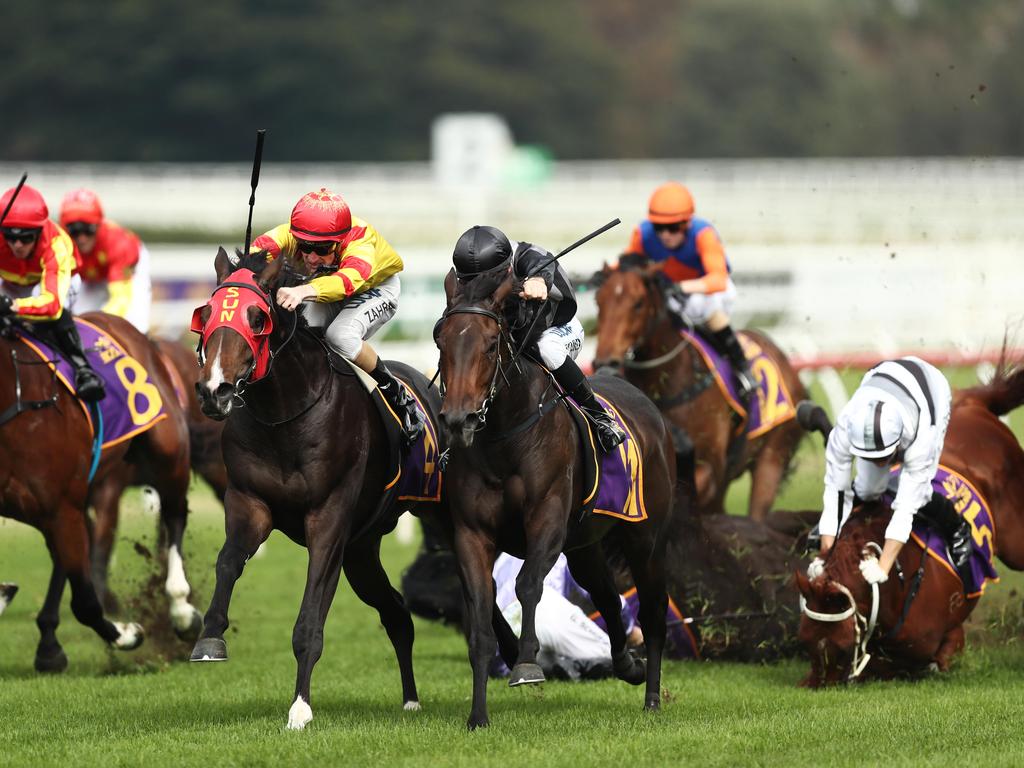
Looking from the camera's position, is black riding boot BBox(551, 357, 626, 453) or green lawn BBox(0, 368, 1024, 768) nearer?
green lawn BBox(0, 368, 1024, 768)

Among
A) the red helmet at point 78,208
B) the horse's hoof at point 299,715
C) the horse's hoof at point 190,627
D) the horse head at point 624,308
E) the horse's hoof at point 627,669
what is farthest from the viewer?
the red helmet at point 78,208

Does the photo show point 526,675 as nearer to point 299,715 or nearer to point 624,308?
point 299,715

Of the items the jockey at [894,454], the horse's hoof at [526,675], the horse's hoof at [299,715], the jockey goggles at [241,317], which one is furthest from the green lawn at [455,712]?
the jockey goggles at [241,317]

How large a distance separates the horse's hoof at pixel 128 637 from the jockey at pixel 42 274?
1.13 meters

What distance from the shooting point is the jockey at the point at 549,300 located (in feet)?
22.5

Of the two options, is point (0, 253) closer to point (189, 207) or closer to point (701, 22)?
point (189, 207)

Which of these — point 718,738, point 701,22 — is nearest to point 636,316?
point 718,738

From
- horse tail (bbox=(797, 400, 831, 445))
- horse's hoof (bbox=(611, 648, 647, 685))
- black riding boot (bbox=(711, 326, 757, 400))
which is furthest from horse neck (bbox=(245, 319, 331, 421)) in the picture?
black riding boot (bbox=(711, 326, 757, 400))

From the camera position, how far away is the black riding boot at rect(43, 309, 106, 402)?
8648 millimetres

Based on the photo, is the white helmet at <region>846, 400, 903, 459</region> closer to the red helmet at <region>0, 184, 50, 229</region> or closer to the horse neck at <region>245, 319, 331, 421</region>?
the horse neck at <region>245, 319, 331, 421</region>

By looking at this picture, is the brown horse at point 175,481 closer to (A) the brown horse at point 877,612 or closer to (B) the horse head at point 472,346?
(B) the horse head at point 472,346

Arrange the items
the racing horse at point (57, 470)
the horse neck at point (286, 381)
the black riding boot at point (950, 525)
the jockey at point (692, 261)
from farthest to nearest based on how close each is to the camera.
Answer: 1. the jockey at point (692, 261)
2. the racing horse at point (57, 470)
3. the black riding boot at point (950, 525)
4. the horse neck at point (286, 381)

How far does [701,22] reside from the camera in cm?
6988

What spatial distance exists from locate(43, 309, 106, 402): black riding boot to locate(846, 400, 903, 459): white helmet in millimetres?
3583
